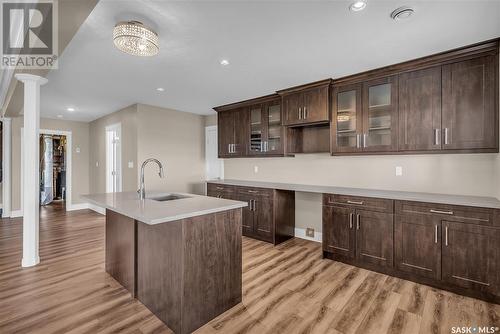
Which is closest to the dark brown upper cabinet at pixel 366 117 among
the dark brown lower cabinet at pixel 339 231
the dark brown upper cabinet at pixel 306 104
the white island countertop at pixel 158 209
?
the dark brown upper cabinet at pixel 306 104

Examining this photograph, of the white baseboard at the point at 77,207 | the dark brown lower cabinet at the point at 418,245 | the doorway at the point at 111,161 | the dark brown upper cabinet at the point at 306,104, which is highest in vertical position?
the dark brown upper cabinet at the point at 306,104

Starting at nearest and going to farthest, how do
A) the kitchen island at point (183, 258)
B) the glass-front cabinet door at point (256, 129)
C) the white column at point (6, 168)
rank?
1. the kitchen island at point (183, 258)
2. the glass-front cabinet door at point (256, 129)
3. the white column at point (6, 168)

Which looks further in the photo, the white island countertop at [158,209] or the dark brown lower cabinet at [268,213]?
the dark brown lower cabinet at [268,213]

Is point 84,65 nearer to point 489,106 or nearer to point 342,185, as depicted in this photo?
point 342,185

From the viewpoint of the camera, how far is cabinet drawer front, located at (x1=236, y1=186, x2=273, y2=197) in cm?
381

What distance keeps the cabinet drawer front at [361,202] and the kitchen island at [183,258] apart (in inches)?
58.8

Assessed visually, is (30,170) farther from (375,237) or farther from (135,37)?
(375,237)

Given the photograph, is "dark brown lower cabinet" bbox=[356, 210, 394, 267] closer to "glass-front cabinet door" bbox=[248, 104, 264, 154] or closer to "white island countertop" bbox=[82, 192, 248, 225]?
"white island countertop" bbox=[82, 192, 248, 225]

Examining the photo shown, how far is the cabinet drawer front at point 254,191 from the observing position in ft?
12.5

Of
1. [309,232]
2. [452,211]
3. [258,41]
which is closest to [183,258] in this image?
[258,41]

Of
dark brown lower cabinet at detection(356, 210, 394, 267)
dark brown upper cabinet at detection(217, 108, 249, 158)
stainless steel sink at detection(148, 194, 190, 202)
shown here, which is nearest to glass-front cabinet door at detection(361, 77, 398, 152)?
dark brown lower cabinet at detection(356, 210, 394, 267)

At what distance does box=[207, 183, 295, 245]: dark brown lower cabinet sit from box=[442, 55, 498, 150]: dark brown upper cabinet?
7.22ft

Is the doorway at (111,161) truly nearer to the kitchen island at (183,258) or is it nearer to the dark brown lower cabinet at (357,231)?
Result: the kitchen island at (183,258)

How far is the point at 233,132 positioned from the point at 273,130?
3.13 ft
